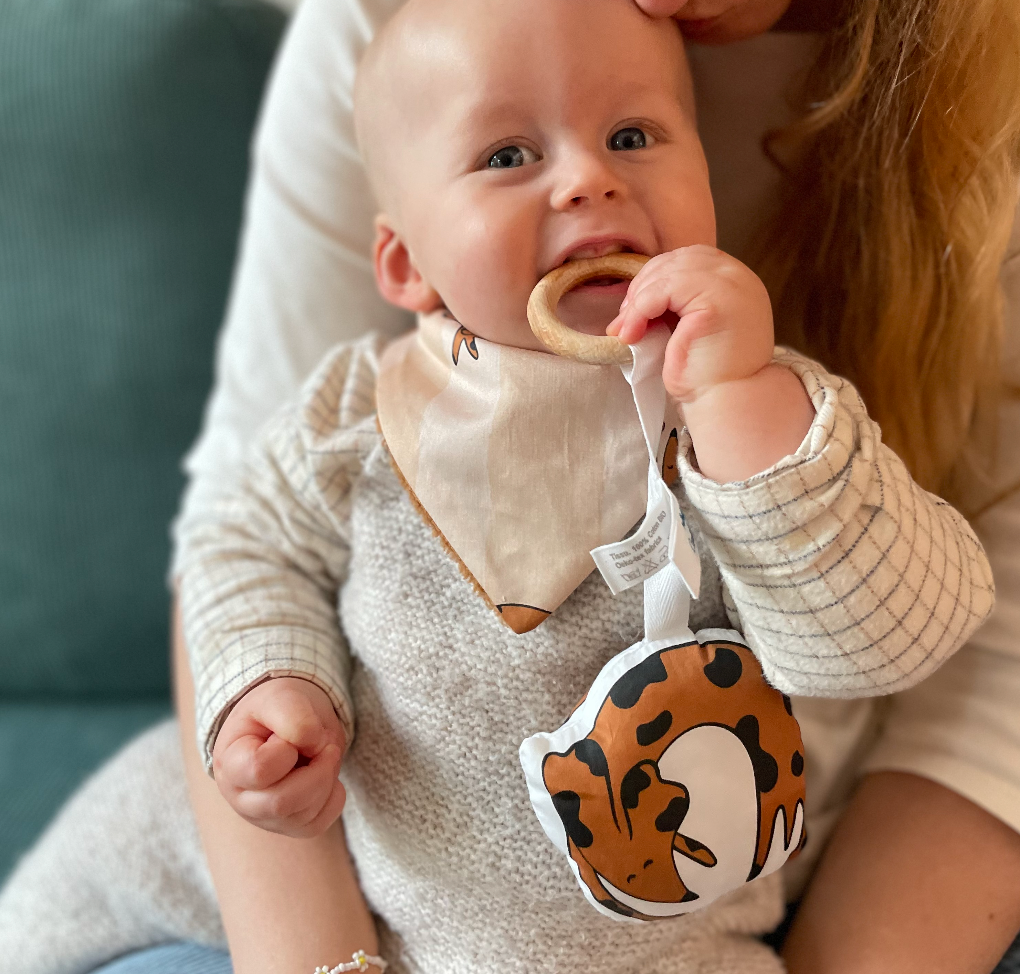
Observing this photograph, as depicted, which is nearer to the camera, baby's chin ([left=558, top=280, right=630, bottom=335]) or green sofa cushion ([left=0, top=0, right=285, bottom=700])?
baby's chin ([left=558, top=280, right=630, bottom=335])

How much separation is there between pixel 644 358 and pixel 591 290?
0.24 ft

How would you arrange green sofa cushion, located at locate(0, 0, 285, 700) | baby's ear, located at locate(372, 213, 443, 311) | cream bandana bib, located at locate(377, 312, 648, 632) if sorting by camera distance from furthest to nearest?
green sofa cushion, located at locate(0, 0, 285, 700) < baby's ear, located at locate(372, 213, 443, 311) < cream bandana bib, located at locate(377, 312, 648, 632)

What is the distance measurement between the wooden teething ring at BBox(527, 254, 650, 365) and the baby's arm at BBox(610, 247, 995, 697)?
18 mm

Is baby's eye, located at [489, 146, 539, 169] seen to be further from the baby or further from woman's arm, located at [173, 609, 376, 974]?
woman's arm, located at [173, 609, 376, 974]

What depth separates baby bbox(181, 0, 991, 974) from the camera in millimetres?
500

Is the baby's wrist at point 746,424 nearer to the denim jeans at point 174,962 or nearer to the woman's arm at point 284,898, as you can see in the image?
the woman's arm at point 284,898

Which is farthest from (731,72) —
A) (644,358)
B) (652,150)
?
(644,358)

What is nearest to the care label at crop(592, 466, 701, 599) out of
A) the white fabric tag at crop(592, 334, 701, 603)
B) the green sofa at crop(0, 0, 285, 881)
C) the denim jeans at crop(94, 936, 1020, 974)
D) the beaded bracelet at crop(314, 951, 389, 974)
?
the white fabric tag at crop(592, 334, 701, 603)

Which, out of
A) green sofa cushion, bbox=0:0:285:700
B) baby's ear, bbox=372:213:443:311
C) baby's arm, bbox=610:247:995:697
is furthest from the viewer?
green sofa cushion, bbox=0:0:285:700

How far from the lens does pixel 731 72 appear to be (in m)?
0.70

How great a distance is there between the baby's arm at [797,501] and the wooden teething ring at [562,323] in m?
0.02

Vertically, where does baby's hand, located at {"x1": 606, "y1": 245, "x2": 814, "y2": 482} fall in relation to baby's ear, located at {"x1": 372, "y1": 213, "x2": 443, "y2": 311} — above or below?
above

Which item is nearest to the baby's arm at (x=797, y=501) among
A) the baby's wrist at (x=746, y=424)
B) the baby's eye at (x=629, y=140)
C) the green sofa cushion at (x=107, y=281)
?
the baby's wrist at (x=746, y=424)

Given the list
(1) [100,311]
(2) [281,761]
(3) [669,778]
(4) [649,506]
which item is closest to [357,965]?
(2) [281,761]
